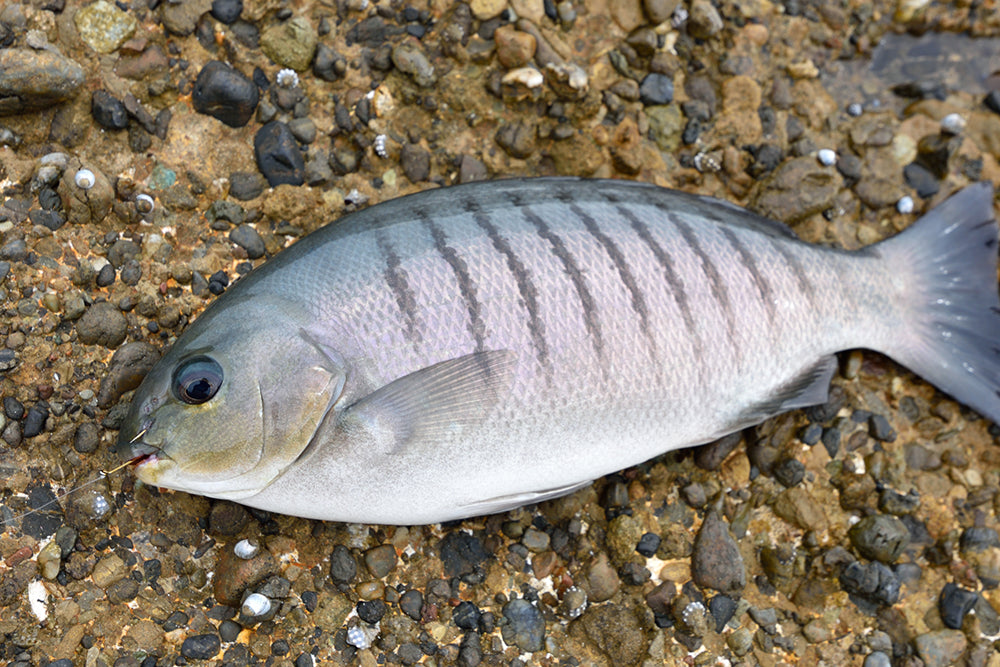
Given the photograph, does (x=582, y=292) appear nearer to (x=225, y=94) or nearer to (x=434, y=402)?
(x=434, y=402)

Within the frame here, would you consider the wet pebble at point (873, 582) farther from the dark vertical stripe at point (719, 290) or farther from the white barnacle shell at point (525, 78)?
the white barnacle shell at point (525, 78)

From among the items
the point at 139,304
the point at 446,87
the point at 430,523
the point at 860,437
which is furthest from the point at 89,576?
the point at 860,437

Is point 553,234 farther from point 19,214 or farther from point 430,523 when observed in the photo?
point 19,214

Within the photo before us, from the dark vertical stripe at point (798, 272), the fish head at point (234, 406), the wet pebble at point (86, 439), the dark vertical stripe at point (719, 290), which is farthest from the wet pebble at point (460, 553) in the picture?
the dark vertical stripe at point (798, 272)

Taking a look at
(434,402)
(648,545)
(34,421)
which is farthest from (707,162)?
(34,421)

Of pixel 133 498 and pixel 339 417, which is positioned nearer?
pixel 339 417

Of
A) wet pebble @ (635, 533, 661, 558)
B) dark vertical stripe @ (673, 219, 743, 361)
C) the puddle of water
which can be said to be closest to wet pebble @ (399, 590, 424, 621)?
wet pebble @ (635, 533, 661, 558)

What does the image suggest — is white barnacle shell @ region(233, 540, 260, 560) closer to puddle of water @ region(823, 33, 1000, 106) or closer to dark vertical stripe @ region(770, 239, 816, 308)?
dark vertical stripe @ region(770, 239, 816, 308)
